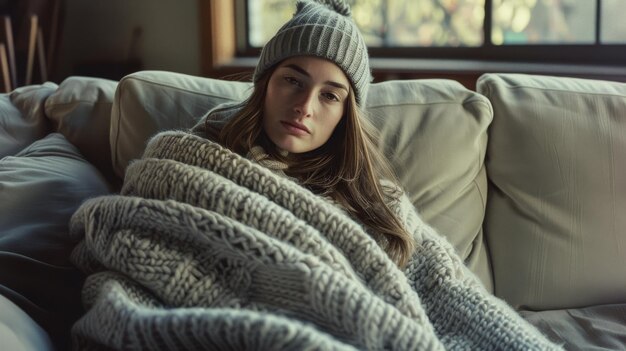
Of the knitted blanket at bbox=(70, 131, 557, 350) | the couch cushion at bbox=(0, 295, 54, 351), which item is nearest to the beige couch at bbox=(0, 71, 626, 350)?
the knitted blanket at bbox=(70, 131, 557, 350)

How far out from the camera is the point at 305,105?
123cm

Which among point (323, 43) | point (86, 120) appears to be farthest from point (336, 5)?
point (86, 120)

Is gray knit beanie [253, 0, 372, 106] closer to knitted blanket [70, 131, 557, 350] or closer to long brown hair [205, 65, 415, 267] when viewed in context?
long brown hair [205, 65, 415, 267]

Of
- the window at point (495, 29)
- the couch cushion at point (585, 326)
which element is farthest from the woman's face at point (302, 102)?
the window at point (495, 29)

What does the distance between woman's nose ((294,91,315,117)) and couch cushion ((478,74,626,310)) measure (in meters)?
0.53

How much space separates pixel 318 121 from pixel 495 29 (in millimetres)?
1771

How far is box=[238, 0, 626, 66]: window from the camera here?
2.54 metres

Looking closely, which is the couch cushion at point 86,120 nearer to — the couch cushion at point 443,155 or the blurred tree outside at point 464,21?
the couch cushion at point 443,155

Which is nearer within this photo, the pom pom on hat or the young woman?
the young woman

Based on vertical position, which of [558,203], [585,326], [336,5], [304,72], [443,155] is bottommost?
[585,326]

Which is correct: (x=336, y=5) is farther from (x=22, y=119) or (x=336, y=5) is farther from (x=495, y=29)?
(x=495, y=29)

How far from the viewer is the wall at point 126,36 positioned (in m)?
3.38

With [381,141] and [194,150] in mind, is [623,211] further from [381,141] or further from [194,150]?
[194,150]

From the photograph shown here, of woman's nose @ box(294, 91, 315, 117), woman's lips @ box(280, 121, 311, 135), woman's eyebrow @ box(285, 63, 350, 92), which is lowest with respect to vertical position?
woman's lips @ box(280, 121, 311, 135)
